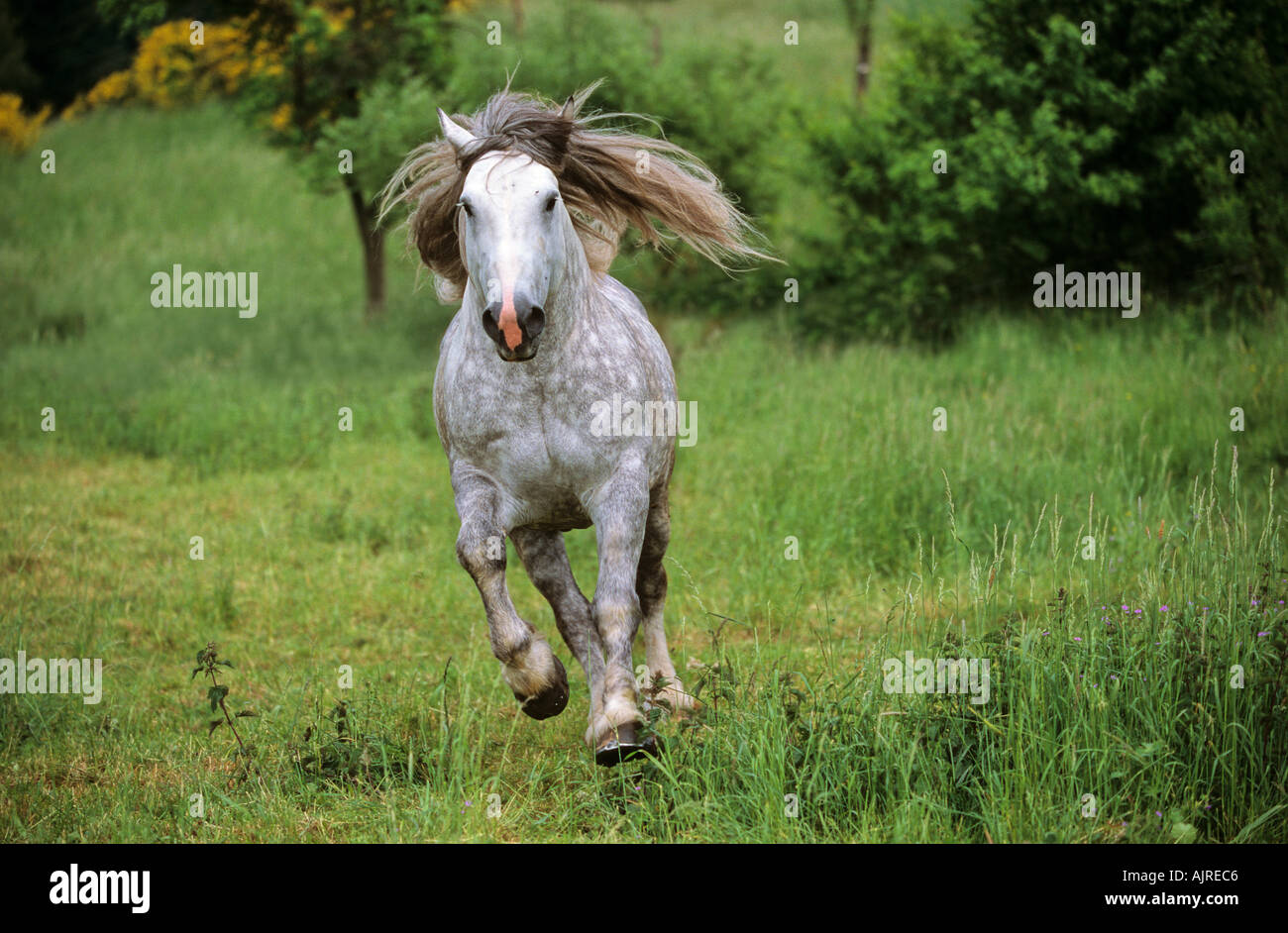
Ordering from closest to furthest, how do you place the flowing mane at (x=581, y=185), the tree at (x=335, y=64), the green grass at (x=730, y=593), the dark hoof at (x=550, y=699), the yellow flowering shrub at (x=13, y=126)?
the green grass at (x=730, y=593) < the dark hoof at (x=550, y=699) < the flowing mane at (x=581, y=185) < the tree at (x=335, y=64) < the yellow flowering shrub at (x=13, y=126)

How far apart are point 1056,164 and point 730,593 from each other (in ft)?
23.1

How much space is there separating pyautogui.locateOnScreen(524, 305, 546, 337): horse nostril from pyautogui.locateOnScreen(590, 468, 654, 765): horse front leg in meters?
0.78

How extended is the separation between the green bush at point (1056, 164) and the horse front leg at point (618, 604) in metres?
8.28

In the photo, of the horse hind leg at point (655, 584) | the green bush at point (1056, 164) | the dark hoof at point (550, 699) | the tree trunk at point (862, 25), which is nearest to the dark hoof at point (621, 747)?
the dark hoof at point (550, 699)

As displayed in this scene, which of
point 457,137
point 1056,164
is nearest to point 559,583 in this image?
point 457,137

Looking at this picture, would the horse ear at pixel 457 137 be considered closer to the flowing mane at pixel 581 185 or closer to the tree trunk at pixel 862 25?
the flowing mane at pixel 581 185

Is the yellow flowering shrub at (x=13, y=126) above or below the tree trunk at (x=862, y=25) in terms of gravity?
above

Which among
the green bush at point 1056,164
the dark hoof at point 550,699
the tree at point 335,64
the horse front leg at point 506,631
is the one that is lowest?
the dark hoof at point 550,699

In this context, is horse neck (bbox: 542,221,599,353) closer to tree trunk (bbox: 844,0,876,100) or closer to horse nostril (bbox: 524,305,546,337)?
horse nostril (bbox: 524,305,546,337)

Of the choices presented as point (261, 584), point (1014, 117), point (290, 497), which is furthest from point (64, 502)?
point (1014, 117)

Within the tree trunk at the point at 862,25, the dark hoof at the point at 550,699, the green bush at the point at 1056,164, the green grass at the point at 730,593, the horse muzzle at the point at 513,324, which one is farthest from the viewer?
the tree trunk at the point at 862,25

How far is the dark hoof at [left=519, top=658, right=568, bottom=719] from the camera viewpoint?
4.12 m

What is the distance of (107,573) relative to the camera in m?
7.68

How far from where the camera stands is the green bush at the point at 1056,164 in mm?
10875
